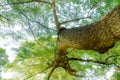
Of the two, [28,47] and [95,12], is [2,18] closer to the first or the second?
[28,47]

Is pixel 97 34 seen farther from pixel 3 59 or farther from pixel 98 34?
pixel 3 59

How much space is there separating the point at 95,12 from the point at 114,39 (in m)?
1.76

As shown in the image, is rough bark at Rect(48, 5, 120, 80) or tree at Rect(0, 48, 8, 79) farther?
tree at Rect(0, 48, 8, 79)

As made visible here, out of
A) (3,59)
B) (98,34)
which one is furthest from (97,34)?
(3,59)

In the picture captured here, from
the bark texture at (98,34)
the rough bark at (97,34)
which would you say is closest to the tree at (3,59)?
the rough bark at (97,34)

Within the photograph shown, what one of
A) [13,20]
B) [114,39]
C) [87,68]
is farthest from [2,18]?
[114,39]

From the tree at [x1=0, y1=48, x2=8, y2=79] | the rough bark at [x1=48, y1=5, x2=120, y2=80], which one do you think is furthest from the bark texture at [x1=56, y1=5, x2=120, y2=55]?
the tree at [x1=0, y1=48, x2=8, y2=79]

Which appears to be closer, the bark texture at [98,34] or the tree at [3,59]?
the bark texture at [98,34]

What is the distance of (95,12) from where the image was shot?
419 centimetres

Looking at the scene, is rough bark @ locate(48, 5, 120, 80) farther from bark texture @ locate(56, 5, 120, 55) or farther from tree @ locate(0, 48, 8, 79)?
tree @ locate(0, 48, 8, 79)

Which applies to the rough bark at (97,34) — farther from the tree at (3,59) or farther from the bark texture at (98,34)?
the tree at (3,59)

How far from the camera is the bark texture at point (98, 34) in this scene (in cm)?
234

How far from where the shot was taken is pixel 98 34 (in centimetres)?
259

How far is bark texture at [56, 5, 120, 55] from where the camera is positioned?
234 cm
